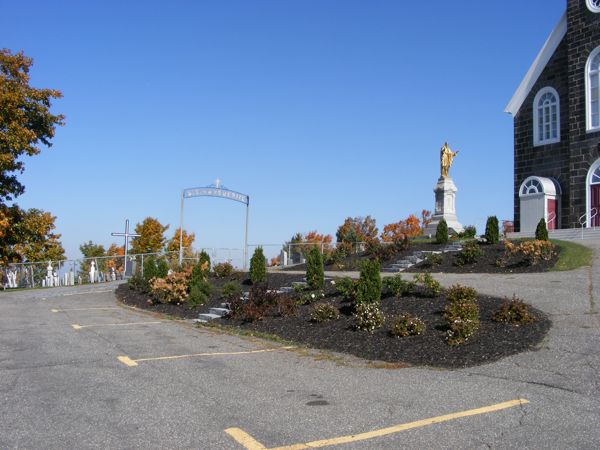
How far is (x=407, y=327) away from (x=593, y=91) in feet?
77.9

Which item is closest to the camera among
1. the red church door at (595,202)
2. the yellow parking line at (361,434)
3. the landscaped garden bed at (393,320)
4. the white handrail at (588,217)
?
the yellow parking line at (361,434)

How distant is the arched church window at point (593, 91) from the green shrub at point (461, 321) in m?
22.0

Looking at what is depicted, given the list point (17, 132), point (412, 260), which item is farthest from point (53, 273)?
point (412, 260)

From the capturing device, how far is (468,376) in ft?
24.0

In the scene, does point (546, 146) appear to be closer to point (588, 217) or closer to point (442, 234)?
point (588, 217)

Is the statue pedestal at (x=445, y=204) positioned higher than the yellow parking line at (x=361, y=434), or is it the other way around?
the statue pedestal at (x=445, y=204)

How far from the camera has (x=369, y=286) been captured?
11.7m

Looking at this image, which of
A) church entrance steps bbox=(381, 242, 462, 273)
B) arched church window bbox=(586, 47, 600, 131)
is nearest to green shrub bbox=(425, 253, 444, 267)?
church entrance steps bbox=(381, 242, 462, 273)

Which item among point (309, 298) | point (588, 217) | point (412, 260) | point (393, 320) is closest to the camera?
point (393, 320)

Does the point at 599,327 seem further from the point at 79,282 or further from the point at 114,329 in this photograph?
the point at 79,282

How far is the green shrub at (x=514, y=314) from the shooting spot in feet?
30.5

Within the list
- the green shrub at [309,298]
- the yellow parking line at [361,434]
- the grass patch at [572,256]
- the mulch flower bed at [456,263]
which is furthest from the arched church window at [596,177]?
the yellow parking line at [361,434]

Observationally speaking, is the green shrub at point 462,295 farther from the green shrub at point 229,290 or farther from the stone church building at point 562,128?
the stone church building at point 562,128

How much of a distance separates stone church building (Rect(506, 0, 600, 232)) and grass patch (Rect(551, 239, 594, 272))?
27.8 feet
